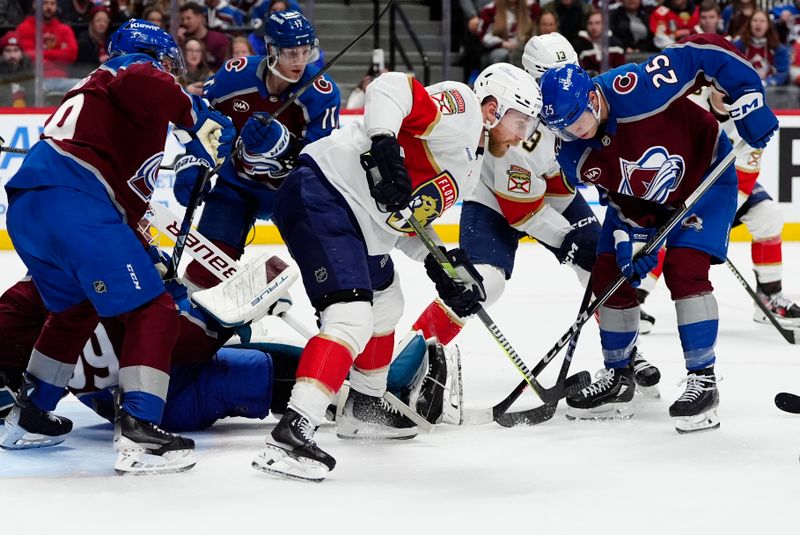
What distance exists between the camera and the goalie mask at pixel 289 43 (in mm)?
3955

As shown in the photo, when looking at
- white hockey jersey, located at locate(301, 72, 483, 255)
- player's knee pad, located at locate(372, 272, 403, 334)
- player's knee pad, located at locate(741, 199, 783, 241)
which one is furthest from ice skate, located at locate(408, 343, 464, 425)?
player's knee pad, located at locate(741, 199, 783, 241)

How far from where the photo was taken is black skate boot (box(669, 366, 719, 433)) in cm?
338

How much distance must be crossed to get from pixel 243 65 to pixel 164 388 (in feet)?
5.24

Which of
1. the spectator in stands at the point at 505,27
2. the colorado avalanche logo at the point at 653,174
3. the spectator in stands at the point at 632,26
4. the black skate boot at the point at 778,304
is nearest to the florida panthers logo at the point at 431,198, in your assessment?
the colorado avalanche logo at the point at 653,174

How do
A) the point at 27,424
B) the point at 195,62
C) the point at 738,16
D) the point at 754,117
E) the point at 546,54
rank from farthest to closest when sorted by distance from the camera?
the point at 738,16
the point at 195,62
the point at 546,54
the point at 754,117
the point at 27,424

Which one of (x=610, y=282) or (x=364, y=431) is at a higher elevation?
(x=610, y=282)

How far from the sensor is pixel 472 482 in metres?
2.88

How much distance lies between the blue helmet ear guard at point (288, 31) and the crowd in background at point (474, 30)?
366 cm

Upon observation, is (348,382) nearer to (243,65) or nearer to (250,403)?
(250,403)

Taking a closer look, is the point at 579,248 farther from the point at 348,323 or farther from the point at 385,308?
the point at 348,323

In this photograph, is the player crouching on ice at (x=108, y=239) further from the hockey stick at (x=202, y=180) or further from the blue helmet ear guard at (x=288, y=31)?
the blue helmet ear guard at (x=288, y=31)

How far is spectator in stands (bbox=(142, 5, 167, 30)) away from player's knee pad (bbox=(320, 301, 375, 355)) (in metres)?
5.21

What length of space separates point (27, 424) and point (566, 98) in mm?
1616

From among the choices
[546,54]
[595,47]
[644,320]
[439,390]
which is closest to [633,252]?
[439,390]
